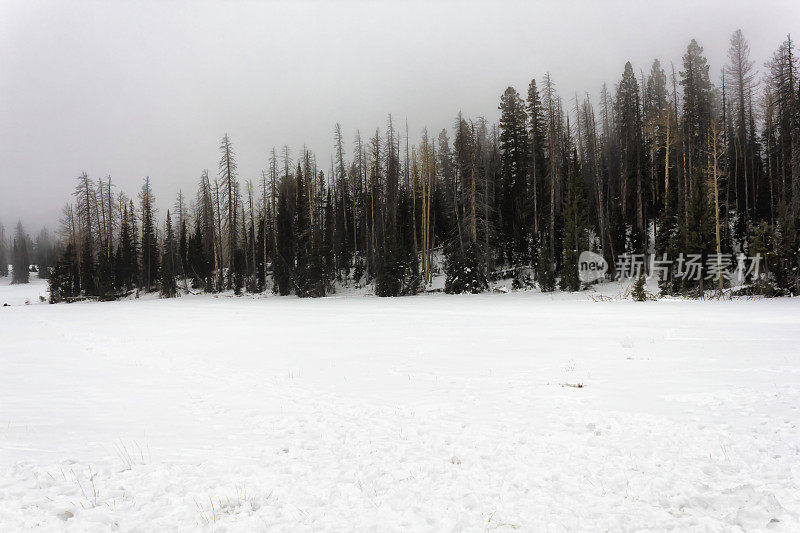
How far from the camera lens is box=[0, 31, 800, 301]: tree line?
32.9 m

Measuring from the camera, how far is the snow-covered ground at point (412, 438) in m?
3.50

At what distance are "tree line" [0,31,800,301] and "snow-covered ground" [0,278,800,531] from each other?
23223mm

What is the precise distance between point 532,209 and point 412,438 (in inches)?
1578

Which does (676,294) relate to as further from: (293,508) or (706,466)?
(293,508)

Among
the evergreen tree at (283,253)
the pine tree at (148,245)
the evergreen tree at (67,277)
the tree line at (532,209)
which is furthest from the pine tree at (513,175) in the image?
the evergreen tree at (67,277)

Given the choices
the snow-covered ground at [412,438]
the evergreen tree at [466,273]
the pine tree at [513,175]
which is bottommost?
the snow-covered ground at [412,438]

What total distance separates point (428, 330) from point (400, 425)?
1019 centimetres

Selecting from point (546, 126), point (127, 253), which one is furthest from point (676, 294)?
point (127, 253)

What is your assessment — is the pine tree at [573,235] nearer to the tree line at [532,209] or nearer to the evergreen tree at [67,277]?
the tree line at [532,209]

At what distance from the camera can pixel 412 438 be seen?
5328 millimetres

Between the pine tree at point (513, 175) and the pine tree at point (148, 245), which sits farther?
the pine tree at point (148, 245)

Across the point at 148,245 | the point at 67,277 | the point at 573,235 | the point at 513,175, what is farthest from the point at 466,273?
the point at 67,277

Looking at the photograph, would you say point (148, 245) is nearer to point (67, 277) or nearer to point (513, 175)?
point (67, 277)

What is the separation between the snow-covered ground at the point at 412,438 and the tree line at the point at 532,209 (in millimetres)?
23223
